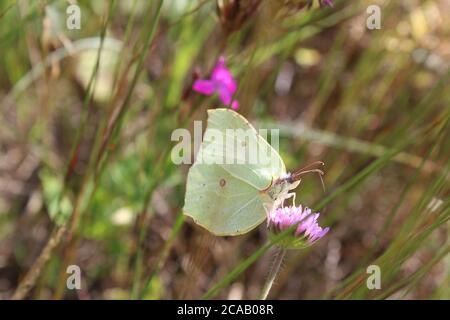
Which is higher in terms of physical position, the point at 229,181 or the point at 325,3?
the point at 325,3

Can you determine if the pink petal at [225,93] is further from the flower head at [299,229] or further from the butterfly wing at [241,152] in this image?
the flower head at [299,229]

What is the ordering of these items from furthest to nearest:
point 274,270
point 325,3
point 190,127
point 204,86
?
point 190,127 → point 204,86 → point 325,3 → point 274,270

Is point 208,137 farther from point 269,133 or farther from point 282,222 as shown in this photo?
point 269,133

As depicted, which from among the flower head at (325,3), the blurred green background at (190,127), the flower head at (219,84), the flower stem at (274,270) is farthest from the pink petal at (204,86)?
the flower stem at (274,270)

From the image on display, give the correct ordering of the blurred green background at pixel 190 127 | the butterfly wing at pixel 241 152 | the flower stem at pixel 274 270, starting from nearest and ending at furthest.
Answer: the flower stem at pixel 274 270 < the butterfly wing at pixel 241 152 < the blurred green background at pixel 190 127

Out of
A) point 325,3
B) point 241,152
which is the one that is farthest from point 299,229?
point 325,3

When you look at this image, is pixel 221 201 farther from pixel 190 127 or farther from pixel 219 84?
pixel 190 127
